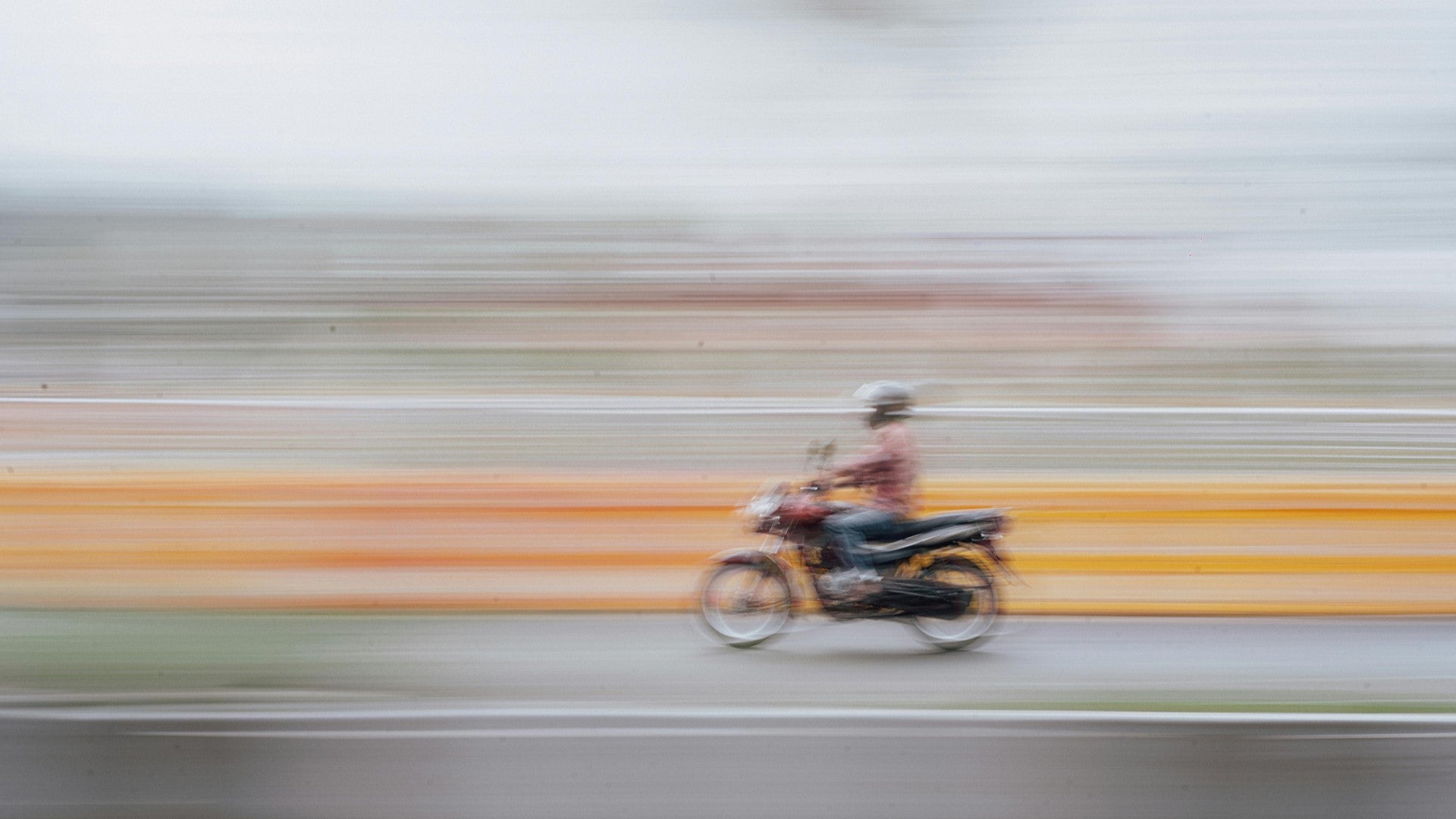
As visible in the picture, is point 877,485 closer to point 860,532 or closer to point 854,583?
point 860,532

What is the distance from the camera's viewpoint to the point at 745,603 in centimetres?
572

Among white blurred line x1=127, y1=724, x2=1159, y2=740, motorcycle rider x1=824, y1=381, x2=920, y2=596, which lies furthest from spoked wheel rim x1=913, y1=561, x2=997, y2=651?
white blurred line x1=127, y1=724, x2=1159, y2=740

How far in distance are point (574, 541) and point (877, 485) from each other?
1.70 metres

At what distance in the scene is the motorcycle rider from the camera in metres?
5.59

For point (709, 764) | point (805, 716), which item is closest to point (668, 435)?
point (805, 716)

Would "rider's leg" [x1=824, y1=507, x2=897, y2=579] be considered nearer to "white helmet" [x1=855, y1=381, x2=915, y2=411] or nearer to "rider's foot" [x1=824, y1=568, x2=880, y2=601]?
"rider's foot" [x1=824, y1=568, x2=880, y2=601]

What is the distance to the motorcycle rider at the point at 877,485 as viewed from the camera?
5.59 m

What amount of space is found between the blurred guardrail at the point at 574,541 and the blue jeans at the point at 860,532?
534mm

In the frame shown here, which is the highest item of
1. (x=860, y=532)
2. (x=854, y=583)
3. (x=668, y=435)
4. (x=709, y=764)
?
(x=668, y=435)

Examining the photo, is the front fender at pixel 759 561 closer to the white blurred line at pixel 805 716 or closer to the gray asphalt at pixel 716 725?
the gray asphalt at pixel 716 725

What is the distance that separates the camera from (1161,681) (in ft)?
16.0

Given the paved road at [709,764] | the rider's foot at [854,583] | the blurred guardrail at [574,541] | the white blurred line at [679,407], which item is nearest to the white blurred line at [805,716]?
the paved road at [709,764]

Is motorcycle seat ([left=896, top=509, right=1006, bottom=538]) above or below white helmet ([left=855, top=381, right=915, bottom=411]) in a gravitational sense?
below

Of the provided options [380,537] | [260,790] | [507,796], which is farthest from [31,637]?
[507,796]
